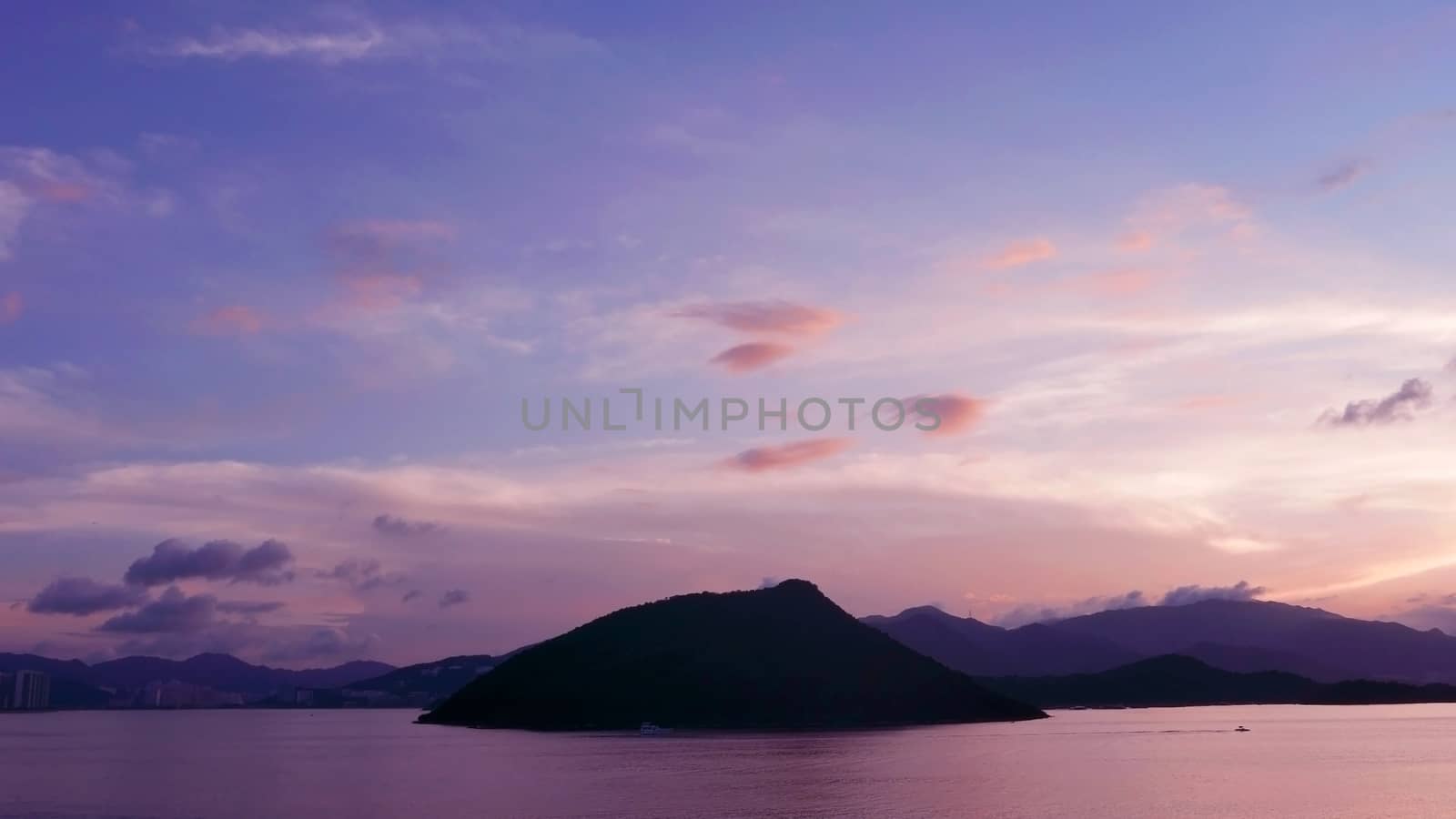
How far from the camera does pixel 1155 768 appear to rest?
13675 cm

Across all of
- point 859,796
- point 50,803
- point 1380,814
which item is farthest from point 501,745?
point 1380,814

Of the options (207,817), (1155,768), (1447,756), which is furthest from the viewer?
(1447,756)

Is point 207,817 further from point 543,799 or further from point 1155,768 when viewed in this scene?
point 1155,768

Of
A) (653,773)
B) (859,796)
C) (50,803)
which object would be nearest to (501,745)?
(653,773)

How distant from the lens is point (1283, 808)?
96750mm

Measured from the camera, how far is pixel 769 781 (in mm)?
115500

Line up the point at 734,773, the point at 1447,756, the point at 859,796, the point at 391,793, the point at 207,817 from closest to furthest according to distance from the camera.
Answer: the point at 207,817 → the point at 859,796 → the point at 391,793 → the point at 734,773 → the point at 1447,756

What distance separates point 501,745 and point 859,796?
10451 cm

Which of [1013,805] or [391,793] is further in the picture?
[391,793]

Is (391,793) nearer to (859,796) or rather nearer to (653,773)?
(653,773)

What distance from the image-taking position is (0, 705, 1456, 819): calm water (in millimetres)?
97000

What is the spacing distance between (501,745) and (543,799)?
95.6 meters

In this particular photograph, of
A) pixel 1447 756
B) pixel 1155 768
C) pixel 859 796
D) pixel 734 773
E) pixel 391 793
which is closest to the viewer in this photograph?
pixel 859 796

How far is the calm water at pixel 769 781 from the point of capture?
3819 inches
